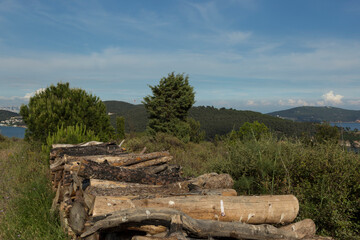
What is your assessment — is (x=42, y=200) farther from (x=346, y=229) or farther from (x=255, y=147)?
(x=346, y=229)

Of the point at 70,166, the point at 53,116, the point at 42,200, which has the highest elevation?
the point at 53,116

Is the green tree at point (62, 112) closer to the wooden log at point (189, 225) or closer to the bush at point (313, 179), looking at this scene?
the bush at point (313, 179)

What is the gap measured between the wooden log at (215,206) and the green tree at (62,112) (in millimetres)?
7930

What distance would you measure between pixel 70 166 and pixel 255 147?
14.3ft

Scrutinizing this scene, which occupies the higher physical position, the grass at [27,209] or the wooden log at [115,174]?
the wooden log at [115,174]

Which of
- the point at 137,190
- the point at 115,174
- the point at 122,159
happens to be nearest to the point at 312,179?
the point at 137,190

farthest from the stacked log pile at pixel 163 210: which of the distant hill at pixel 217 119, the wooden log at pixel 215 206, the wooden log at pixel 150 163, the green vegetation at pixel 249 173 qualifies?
the distant hill at pixel 217 119

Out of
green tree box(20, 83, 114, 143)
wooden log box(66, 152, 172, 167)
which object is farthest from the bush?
green tree box(20, 83, 114, 143)

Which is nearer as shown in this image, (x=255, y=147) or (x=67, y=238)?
(x=67, y=238)

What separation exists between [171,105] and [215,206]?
77.0 feet

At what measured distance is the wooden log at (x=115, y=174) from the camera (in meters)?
4.57

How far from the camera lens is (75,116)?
10.9 meters

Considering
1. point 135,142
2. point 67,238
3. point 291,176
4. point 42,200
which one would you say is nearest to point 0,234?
point 42,200

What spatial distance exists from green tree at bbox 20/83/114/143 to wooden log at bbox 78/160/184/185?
639 centimetres
